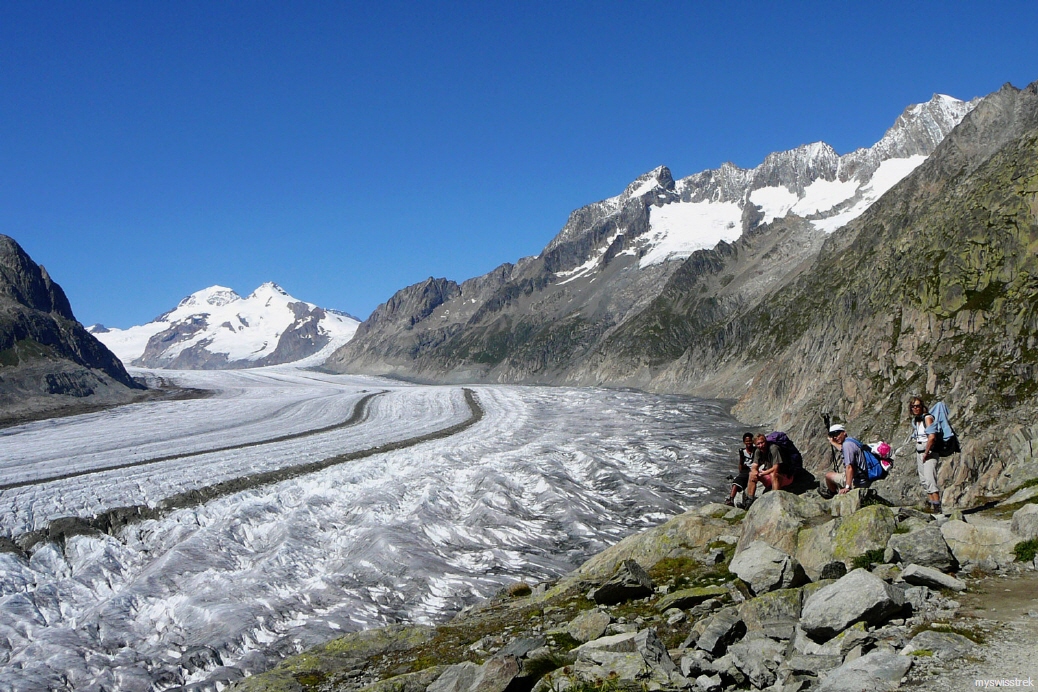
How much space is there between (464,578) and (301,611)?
6.14 metres

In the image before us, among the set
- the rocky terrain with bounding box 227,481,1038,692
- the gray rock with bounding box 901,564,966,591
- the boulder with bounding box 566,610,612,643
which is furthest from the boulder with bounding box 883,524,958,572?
the boulder with bounding box 566,610,612,643

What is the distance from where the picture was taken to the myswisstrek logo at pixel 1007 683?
24.3 feet

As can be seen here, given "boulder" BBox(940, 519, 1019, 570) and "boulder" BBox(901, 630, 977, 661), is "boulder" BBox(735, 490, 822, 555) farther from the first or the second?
"boulder" BBox(901, 630, 977, 661)

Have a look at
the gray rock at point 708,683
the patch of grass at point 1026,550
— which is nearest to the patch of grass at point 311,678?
the gray rock at point 708,683

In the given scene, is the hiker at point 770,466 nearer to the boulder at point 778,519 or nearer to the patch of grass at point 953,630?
the boulder at point 778,519

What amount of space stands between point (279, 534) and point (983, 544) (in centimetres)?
2586

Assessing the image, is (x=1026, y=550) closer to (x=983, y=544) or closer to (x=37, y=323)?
(x=983, y=544)

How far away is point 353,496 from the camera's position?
34.7 m

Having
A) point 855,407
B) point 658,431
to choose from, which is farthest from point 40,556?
point 658,431

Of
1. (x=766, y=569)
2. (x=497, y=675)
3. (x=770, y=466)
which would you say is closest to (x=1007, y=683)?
(x=766, y=569)

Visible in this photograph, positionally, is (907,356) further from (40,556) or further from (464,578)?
(40,556)

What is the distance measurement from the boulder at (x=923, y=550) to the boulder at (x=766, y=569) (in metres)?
1.71

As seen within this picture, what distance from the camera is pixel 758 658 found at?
31.1 ft

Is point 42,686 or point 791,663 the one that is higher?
point 791,663
